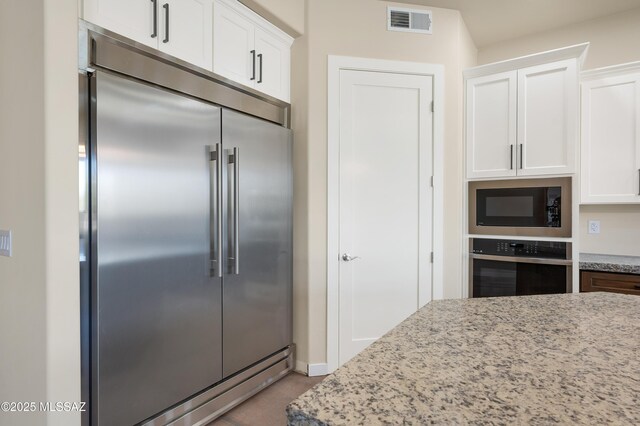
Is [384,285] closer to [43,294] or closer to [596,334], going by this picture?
[596,334]

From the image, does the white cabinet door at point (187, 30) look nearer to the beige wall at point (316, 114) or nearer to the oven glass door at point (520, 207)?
the beige wall at point (316, 114)

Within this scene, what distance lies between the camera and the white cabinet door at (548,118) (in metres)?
2.43

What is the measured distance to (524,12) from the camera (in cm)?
279

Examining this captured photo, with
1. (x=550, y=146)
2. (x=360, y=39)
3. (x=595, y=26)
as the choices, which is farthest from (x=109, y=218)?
(x=595, y=26)

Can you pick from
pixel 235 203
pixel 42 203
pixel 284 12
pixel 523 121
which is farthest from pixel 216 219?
pixel 523 121

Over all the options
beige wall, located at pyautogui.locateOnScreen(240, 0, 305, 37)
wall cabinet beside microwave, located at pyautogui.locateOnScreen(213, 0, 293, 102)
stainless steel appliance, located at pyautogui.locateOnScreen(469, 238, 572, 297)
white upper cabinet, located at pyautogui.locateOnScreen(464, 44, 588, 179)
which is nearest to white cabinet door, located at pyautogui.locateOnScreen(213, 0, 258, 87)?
wall cabinet beside microwave, located at pyautogui.locateOnScreen(213, 0, 293, 102)

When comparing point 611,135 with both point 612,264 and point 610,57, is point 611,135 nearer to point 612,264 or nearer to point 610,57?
point 610,57

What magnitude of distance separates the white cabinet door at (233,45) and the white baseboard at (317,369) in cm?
208

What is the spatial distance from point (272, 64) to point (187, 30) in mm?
747

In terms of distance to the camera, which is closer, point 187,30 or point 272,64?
point 187,30

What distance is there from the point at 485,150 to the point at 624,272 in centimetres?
125

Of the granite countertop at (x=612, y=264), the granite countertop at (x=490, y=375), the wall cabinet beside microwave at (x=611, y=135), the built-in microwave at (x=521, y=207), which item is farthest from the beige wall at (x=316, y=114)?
the granite countertop at (x=612, y=264)

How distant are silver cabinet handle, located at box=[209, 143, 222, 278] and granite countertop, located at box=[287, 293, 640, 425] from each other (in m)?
1.24

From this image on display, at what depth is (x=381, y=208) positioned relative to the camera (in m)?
2.68
